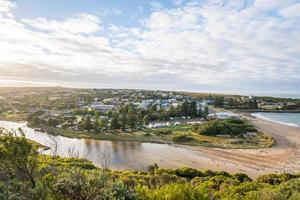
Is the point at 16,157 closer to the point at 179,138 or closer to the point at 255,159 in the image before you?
the point at 255,159

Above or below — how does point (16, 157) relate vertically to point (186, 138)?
above

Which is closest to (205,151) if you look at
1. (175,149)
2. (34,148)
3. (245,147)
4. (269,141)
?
(175,149)

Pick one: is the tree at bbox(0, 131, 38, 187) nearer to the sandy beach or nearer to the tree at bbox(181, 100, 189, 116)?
the sandy beach

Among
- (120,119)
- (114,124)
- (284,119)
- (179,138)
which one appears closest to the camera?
(179,138)

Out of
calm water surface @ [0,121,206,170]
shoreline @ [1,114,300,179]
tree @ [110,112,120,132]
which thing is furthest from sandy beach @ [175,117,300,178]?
tree @ [110,112,120,132]

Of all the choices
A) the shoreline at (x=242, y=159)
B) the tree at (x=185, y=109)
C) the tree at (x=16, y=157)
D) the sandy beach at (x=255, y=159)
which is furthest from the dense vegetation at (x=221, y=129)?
the tree at (x=16, y=157)

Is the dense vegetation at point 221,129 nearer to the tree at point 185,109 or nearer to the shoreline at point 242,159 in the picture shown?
the shoreline at point 242,159

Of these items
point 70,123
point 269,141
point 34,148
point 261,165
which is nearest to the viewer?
point 34,148

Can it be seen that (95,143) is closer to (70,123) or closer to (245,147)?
(70,123)

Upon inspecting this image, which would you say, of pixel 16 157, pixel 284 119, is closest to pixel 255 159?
pixel 16 157
